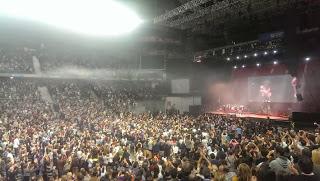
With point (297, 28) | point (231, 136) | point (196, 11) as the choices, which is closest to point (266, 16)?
point (297, 28)

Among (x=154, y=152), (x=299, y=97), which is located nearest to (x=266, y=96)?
(x=299, y=97)

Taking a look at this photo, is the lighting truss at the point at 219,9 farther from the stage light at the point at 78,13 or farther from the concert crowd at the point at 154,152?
the concert crowd at the point at 154,152

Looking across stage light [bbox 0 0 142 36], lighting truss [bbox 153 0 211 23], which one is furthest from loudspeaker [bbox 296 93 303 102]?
stage light [bbox 0 0 142 36]

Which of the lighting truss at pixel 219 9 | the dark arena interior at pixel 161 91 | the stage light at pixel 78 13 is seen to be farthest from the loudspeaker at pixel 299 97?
the stage light at pixel 78 13

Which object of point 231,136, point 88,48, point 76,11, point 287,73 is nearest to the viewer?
point 231,136

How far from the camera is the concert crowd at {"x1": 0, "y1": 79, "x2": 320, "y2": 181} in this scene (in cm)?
729

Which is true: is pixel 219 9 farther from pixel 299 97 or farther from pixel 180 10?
pixel 299 97

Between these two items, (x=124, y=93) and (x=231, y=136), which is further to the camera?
(x=124, y=93)

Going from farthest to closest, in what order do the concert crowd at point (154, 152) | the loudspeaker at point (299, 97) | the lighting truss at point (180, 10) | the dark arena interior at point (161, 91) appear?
the loudspeaker at point (299, 97) → the lighting truss at point (180, 10) → the dark arena interior at point (161, 91) → the concert crowd at point (154, 152)

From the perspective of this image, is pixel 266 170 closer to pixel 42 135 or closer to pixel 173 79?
pixel 42 135

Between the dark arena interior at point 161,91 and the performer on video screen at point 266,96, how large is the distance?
13 centimetres

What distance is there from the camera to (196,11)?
74.8 ft

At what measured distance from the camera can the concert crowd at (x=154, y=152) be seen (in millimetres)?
7289

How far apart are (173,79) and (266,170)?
28.8m
